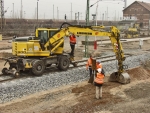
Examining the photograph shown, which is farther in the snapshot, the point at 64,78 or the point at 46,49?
the point at 46,49

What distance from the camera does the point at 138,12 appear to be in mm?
92250

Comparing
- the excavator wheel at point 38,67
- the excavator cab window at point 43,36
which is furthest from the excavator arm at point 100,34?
the excavator wheel at point 38,67

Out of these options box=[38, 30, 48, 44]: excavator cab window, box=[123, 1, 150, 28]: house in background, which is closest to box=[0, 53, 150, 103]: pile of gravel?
box=[38, 30, 48, 44]: excavator cab window

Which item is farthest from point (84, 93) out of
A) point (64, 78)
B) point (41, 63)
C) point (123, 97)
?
point (41, 63)

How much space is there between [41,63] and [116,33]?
184 inches

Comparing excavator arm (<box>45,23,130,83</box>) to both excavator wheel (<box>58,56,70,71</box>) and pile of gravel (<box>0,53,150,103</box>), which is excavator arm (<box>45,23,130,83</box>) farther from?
pile of gravel (<box>0,53,150,103</box>)

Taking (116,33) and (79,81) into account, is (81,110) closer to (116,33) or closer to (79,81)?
(79,81)

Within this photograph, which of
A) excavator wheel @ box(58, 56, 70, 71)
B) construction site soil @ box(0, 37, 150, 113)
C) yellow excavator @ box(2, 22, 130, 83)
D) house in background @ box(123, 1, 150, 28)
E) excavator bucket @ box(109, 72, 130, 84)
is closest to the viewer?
construction site soil @ box(0, 37, 150, 113)

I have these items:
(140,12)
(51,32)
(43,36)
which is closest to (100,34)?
(51,32)

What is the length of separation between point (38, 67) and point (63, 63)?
2.12m

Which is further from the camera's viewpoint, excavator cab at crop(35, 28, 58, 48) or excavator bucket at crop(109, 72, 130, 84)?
excavator cab at crop(35, 28, 58, 48)

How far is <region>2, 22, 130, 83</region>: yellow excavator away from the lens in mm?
14898

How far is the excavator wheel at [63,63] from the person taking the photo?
16977 mm

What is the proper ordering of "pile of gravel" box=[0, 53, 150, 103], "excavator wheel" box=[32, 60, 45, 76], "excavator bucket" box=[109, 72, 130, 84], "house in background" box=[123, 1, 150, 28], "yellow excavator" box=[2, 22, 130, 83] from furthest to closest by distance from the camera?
"house in background" box=[123, 1, 150, 28], "excavator wheel" box=[32, 60, 45, 76], "yellow excavator" box=[2, 22, 130, 83], "excavator bucket" box=[109, 72, 130, 84], "pile of gravel" box=[0, 53, 150, 103]
